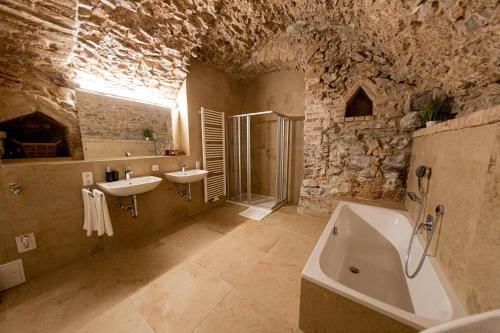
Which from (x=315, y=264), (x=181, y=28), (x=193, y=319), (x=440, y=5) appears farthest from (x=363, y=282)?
(x=181, y=28)

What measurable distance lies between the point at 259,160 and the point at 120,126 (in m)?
2.48

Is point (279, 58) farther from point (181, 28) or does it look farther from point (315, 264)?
point (315, 264)

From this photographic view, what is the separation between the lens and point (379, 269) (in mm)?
1719

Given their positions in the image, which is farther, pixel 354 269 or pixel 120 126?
pixel 120 126

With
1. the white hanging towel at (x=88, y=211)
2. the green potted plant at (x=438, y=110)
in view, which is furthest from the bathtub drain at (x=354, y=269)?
the white hanging towel at (x=88, y=211)

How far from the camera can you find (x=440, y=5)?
49.9 inches

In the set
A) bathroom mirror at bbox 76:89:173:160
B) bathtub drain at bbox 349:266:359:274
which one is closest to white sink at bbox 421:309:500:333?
bathtub drain at bbox 349:266:359:274

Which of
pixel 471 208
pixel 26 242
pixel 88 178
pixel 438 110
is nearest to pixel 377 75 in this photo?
pixel 438 110

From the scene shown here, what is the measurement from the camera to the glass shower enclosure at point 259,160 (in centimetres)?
327

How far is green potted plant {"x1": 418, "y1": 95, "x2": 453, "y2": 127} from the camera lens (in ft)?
6.32

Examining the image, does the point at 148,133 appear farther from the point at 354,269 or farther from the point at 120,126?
the point at 354,269

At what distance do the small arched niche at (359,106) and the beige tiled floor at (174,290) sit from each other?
1.95 meters

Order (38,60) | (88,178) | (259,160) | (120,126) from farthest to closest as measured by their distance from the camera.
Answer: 1. (259,160)
2. (120,126)
3. (88,178)
4. (38,60)

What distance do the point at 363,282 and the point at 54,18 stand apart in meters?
3.50
